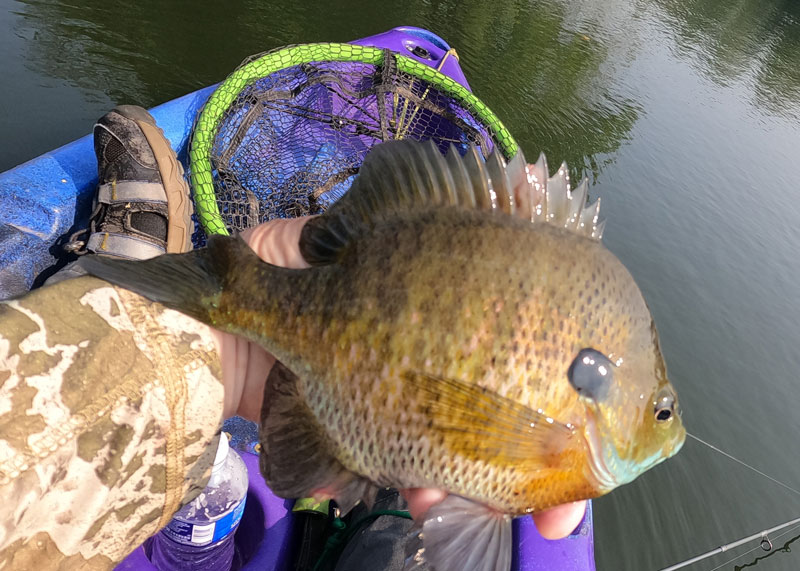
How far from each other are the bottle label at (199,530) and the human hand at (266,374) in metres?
0.62

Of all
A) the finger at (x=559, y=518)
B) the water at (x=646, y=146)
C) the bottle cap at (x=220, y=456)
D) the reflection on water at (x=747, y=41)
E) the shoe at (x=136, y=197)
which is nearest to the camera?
the finger at (x=559, y=518)

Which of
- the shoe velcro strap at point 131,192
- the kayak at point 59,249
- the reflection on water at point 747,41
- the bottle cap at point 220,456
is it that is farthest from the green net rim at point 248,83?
the reflection on water at point 747,41

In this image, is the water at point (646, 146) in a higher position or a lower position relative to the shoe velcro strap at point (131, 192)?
lower

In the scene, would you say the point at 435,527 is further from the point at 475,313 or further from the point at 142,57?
the point at 142,57

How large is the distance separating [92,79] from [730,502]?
9.13 metres

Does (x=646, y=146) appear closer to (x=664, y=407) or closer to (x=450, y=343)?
(x=664, y=407)

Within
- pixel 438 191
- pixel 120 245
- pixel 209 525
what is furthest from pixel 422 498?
pixel 120 245

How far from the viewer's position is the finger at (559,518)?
63.6 inches

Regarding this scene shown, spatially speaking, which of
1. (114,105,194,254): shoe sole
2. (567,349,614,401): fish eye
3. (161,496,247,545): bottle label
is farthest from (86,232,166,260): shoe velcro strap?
(567,349,614,401): fish eye

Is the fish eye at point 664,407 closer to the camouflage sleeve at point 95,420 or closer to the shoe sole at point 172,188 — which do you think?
the camouflage sleeve at point 95,420

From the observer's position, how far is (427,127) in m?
3.94

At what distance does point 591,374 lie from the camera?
1.42 m

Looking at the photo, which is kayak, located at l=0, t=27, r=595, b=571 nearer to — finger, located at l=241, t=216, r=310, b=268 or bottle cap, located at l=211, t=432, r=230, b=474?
bottle cap, located at l=211, t=432, r=230, b=474

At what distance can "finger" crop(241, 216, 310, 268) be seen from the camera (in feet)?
6.12
